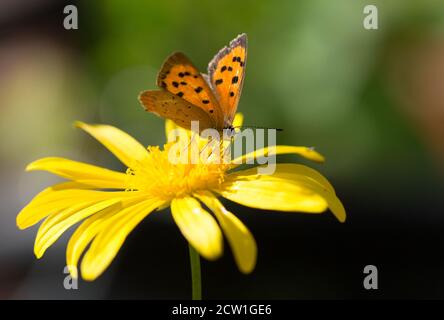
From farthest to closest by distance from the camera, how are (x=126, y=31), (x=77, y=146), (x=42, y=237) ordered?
1. (x=77, y=146)
2. (x=126, y=31)
3. (x=42, y=237)

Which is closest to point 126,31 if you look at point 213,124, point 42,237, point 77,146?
point 77,146

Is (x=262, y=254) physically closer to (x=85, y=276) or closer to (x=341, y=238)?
(x=341, y=238)

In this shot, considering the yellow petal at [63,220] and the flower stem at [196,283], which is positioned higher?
the yellow petal at [63,220]

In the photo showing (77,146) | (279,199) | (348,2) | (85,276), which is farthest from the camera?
(77,146)

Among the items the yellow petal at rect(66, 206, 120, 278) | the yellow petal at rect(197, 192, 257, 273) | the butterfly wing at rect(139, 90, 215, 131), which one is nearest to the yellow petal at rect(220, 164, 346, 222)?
the yellow petal at rect(197, 192, 257, 273)

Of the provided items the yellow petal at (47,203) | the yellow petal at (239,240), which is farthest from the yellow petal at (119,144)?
the yellow petal at (239,240)

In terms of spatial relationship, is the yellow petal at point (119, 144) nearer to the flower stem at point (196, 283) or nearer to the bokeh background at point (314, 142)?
the flower stem at point (196, 283)

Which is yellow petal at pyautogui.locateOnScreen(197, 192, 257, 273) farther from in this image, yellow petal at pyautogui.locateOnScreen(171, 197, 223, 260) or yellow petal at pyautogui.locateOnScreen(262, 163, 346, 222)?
yellow petal at pyautogui.locateOnScreen(262, 163, 346, 222)
